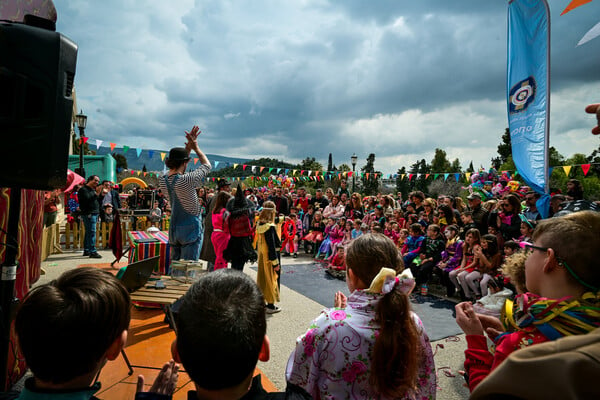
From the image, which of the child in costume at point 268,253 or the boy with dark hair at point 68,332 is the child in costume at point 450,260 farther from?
the boy with dark hair at point 68,332

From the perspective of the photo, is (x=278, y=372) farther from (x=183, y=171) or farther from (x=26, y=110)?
(x=26, y=110)

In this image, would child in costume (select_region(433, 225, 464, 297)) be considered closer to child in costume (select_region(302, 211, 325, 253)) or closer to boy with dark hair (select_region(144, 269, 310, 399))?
child in costume (select_region(302, 211, 325, 253))

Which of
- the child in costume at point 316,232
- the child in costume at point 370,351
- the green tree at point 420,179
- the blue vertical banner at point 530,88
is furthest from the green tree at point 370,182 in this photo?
the child in costume at point 370,351

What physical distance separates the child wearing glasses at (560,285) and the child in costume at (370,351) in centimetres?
27

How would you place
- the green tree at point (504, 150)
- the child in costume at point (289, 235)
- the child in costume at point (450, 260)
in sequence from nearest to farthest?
1. the child in costume at point (450, 260)
2. the child in costume at point (289, 235)
3. the green tree at point (504, 150)

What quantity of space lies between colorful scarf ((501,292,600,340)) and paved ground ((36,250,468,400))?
92.1 inches

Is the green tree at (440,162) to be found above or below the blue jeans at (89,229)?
above

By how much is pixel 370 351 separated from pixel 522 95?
20.4ft

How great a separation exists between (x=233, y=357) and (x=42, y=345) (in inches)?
24.3

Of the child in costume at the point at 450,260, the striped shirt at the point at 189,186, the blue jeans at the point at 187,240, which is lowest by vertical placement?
the child in costume at the point at 450,260

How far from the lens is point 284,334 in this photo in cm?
427

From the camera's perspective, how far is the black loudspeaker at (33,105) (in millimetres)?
1605

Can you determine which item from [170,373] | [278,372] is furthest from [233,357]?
[278,372]

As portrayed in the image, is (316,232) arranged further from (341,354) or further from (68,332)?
(68,332)
